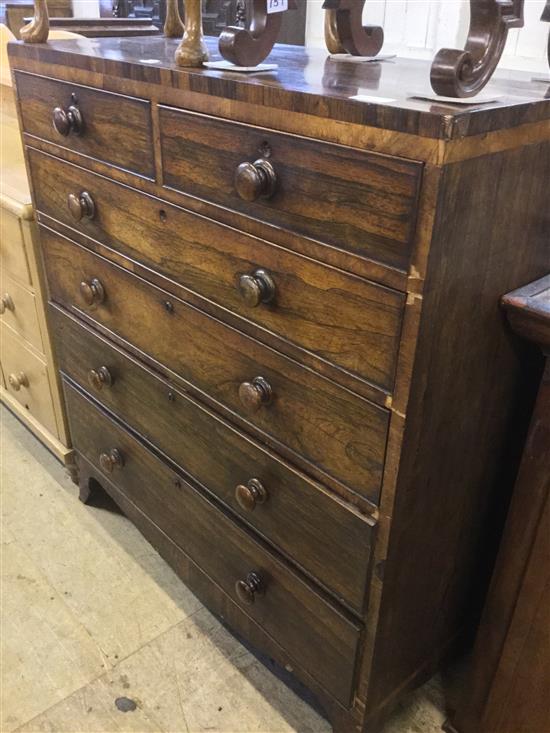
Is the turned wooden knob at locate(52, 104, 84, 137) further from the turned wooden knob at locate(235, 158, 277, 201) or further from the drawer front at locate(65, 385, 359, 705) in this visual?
the drawer front at locate(65, 385, 359, 705)

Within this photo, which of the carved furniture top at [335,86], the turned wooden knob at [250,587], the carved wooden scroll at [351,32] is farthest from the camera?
the turned wooden knob at [250,587]

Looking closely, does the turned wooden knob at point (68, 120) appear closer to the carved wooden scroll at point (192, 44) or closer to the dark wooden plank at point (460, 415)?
the carved wooden scroll at point (192, 44)

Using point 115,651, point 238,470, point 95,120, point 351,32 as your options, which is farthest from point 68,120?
point 115,651

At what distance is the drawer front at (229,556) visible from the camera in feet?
3.33

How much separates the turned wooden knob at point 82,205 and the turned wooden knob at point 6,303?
60 cm

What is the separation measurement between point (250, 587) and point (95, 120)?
2.62ft

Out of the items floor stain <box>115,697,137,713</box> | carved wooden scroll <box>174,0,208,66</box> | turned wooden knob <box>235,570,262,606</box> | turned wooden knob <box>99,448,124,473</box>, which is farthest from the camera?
turned wooden knob <box>99,448,124,473</box>

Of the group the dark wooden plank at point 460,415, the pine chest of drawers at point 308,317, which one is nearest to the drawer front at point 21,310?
the pine chest of drawers at point 308,317

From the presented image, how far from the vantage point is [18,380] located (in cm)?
176

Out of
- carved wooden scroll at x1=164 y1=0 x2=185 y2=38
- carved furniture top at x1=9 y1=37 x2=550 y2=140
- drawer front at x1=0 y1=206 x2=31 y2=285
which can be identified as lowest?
drawer front at x1=0 y1=206 x2=31 y2=285

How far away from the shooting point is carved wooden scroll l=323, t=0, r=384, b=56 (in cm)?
99

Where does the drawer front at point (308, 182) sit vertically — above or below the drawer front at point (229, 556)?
above

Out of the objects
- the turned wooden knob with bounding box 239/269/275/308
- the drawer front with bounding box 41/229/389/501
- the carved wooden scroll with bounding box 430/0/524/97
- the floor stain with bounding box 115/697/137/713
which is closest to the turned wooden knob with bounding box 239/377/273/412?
the drawer front with bounding box 41/229/389/501

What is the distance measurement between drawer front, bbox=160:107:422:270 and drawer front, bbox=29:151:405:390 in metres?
0.04
